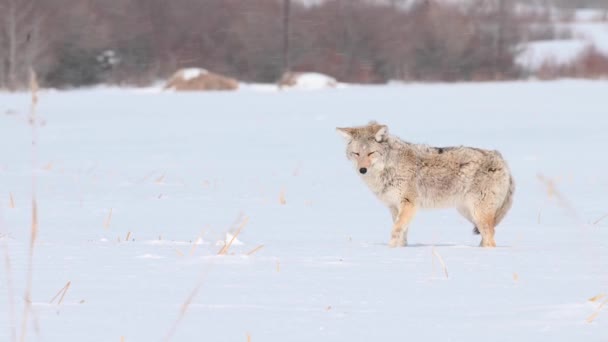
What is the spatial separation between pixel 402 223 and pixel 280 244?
2.91 ft

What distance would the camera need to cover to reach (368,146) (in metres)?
6.85

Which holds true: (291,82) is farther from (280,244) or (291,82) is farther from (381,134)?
(280,244)

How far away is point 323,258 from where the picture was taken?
5156 mm

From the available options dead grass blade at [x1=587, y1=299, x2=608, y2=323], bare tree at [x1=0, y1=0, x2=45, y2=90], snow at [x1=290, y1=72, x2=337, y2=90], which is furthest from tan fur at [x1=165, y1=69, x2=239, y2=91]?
dead grass blade at [x1=587, y1=299, x2=608, y2=323]

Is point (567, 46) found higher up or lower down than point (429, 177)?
lower down

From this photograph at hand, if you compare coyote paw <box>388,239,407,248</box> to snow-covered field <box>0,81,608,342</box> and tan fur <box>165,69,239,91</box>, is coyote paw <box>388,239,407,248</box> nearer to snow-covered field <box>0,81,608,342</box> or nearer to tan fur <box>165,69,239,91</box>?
snow-covered field <box>0,81,608,342</box>

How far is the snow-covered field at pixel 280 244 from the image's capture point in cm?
343

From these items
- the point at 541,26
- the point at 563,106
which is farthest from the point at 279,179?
the point at 541,26

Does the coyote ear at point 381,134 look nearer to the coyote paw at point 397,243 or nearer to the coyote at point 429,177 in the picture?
the coyote at point 429,177

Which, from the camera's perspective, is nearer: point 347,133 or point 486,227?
point 486,227

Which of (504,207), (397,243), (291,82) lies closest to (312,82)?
(291,82)

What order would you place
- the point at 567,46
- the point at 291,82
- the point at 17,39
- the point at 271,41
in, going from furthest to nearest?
the point at 567,46, the point at 271,41, the point at 17,39, the point at 291,82

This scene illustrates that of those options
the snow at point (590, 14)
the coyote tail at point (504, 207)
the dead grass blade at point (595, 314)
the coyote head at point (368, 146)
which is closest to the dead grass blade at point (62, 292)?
the dead grass blade at point (595, 314)

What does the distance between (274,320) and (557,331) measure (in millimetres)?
949
